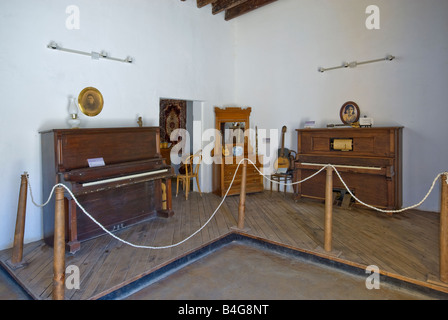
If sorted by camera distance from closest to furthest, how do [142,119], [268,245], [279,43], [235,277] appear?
[235,277]
[268,245]
[142,119]
[279,43]

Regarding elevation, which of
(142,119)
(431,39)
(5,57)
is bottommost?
(142,119)

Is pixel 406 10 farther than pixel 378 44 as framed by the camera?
No

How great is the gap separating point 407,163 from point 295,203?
1.95 m

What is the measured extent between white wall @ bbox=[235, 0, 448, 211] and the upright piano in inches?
18.1

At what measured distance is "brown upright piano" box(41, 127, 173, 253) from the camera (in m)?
Result: 3.36

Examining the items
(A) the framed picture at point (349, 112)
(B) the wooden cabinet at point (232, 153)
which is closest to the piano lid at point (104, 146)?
(B) the wooden cabinet at point (232, 153)

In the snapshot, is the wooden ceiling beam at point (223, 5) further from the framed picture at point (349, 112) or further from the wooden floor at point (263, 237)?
the wooden floor at point (263, 237)

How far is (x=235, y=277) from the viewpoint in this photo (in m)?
3.02

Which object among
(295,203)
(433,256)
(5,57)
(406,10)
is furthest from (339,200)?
(5,57)

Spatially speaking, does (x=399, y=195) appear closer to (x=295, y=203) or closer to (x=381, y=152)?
(x=381, y=152)

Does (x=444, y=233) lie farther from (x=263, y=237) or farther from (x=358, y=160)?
(x=358, y=160)

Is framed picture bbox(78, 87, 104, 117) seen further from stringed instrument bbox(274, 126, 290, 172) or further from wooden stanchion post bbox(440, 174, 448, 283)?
wooden stanchion post bbox(440, 174, 448, 283)

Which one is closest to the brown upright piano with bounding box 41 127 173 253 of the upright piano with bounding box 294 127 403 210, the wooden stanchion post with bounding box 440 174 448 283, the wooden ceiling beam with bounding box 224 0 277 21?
the upright piano with bounding box 294 127 403 210

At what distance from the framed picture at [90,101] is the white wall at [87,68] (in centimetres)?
9
